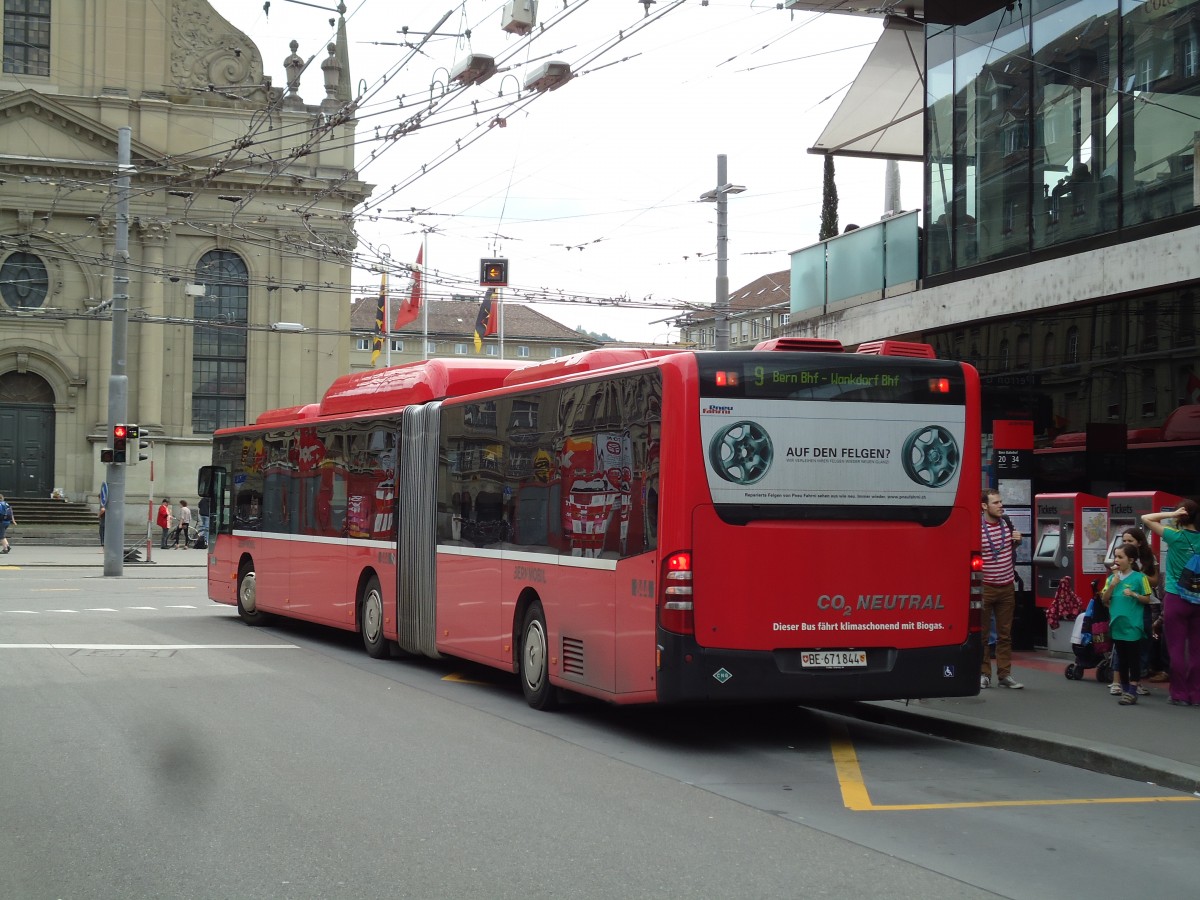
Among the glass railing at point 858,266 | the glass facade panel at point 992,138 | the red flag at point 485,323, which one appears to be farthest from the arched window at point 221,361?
the glass facade panel at point 992,138

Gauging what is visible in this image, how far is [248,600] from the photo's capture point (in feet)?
69.8

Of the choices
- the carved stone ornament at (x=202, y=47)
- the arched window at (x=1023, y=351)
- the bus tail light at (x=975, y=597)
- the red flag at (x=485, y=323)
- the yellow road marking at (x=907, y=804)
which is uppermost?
the carved stone ornament at (x=202, y=47)

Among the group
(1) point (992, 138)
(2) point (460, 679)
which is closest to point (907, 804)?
(2) point (460, 679)

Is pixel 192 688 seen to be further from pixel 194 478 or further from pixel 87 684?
pixel 194 478

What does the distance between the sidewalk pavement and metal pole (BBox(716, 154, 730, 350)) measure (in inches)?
553

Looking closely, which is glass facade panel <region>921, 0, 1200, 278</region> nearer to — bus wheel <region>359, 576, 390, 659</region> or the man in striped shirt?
the man in striped shirt

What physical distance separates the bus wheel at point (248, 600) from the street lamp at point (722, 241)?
10191mm

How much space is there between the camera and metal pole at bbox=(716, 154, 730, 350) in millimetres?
27719

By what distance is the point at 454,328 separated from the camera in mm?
104062

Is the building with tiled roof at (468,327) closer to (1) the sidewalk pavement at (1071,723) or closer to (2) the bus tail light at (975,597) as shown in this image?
(1) the sidewalk pavement at (1071,723)

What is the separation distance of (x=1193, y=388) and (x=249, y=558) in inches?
508

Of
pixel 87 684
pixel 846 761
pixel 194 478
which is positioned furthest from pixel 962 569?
pixel 194 478

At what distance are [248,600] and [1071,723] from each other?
525 inches

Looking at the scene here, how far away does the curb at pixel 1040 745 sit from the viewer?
923 cm
